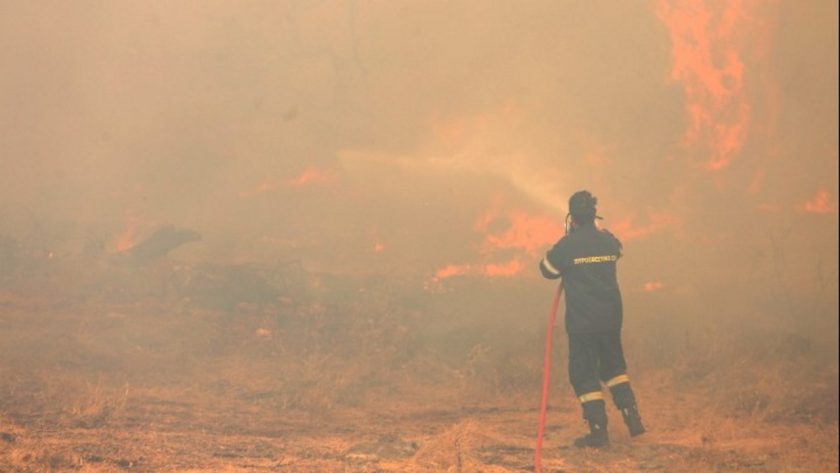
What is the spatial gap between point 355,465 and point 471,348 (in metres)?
3.27

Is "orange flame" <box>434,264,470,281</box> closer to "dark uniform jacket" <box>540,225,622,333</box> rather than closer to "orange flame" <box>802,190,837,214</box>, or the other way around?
"dark uniform jacket" <box>540,225,622,333</box>

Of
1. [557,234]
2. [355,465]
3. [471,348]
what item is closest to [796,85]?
[557,234]

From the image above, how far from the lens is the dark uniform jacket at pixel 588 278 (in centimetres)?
375

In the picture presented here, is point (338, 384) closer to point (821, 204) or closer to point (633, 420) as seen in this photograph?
point (633, 420)

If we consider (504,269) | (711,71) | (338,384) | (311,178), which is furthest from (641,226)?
(338,384)

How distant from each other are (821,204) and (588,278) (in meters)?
8.68

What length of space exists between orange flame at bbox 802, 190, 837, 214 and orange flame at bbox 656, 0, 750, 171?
152 centimetres

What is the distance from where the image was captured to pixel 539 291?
8.47 meters

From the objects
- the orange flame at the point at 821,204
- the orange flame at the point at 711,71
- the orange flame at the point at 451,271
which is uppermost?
the orange flame at the point at 711,71

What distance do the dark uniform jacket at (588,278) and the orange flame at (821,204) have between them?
8.28 metres

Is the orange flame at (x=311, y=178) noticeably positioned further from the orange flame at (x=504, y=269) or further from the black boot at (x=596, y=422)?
the black boot at (x=596, y=422)

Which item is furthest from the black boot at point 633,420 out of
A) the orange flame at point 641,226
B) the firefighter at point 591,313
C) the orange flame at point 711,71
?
the orange flame at point 711,71

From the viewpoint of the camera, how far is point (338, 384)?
201 inches

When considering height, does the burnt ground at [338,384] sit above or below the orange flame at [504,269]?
below
